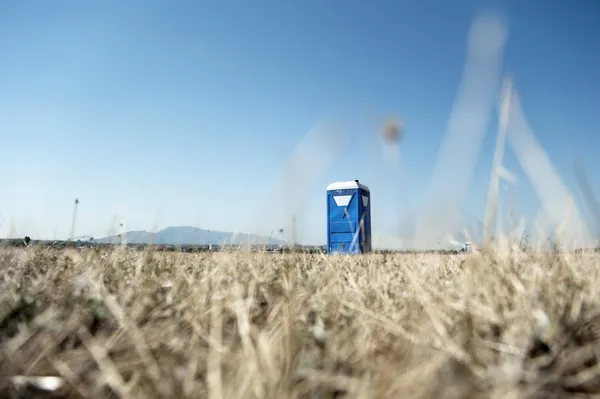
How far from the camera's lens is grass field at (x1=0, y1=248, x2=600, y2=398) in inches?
40.2

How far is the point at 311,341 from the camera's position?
1.33m

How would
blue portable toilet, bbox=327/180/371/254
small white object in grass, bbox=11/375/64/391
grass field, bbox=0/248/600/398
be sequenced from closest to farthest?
1. grass field, bbox=0/248/600/398
2. small white object in grass, bbox=11/375/64/391
3. blue portable toilet, bbox=327/180/371/254

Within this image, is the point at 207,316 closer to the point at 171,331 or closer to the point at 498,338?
the point at 171,331

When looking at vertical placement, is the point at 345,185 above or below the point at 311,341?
above

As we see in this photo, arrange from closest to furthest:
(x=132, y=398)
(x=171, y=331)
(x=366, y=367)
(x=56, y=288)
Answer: (x=132, y=398)
(x=366, y=367)
(x=171, y=331)
(x=56, y=288)

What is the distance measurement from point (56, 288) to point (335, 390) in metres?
1.73

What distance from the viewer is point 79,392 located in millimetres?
1109

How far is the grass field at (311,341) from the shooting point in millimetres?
1021

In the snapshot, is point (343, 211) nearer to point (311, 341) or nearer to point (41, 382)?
point (311, 341)

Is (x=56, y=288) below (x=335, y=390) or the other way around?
the other way around

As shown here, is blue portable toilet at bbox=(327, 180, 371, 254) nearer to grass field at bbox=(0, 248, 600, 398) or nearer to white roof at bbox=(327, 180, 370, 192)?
white roof at bbox=(327, 180, 370, 192)

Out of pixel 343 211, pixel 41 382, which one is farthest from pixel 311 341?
pixel 343 211

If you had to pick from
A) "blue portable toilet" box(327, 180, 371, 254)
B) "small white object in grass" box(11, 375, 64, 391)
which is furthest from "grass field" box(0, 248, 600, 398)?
"blue portable toilet" box(327, 180, 371, 254)

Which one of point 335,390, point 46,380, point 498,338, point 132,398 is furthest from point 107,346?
point 498,338
